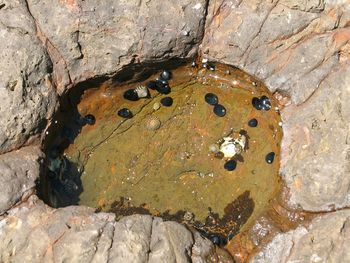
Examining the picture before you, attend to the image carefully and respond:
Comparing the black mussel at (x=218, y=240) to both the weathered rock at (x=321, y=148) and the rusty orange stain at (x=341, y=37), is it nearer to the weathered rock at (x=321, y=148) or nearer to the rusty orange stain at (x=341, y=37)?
the weathered rock at (x=321, y=148)

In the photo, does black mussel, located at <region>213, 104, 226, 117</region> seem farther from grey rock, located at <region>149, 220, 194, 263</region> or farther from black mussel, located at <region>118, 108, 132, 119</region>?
grey rock, located at <region>149, 220, 194, 263</region>

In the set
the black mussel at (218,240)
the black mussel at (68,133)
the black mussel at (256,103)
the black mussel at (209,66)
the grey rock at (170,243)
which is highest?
the black mussel at (209,66)

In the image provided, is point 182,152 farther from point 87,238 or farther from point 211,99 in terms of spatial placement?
point 87,238

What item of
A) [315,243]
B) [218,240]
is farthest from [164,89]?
[315,243]

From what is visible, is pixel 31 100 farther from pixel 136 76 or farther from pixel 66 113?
pixel 136 76

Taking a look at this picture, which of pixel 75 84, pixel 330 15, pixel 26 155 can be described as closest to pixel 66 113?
pixel 75 84

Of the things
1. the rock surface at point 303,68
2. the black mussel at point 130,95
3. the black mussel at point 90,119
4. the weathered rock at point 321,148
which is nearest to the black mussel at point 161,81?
the black mussel at point 130,95
